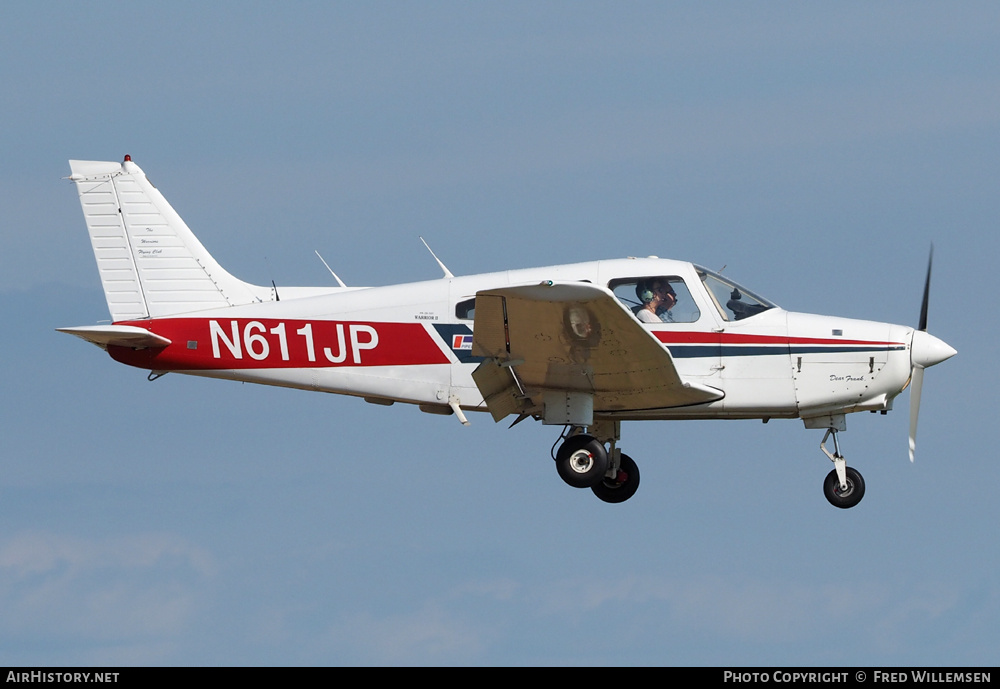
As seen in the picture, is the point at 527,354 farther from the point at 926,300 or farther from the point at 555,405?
the point at 926,300

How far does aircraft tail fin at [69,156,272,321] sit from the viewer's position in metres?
19.0

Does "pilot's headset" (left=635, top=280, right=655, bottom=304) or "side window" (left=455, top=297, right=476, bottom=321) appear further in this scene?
"side window" (left=455, top=297, right=476, bottom=321)

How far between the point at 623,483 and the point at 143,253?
21.5 ft

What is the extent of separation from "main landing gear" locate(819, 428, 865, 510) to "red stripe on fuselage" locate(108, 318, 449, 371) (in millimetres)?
4891

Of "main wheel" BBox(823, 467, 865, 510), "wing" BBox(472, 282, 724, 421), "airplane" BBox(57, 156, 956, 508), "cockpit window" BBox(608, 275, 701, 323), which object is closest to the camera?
"wing" BBox(472, 282, 724, 421)

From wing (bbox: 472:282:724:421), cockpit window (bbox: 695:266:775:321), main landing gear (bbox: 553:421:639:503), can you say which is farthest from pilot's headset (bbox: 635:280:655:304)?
main landing gear (bbox: 553:421:639:503)

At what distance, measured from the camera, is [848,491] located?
1781cm

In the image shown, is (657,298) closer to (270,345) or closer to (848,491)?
(848,491)

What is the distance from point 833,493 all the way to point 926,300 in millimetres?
2494

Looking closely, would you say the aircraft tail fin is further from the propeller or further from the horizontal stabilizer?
the propeller

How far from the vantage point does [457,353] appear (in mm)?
18047
